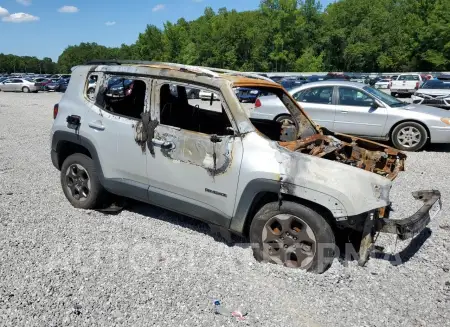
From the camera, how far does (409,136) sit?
9.20 metres

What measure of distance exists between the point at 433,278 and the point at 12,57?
7648 inches

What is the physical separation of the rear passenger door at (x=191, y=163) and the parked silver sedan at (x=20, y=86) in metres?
36.8

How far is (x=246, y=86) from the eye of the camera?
4188 millimetres

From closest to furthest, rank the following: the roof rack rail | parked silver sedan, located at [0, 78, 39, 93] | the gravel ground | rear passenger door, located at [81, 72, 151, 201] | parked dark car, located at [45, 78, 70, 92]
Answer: the gravel ground → the roof rack rail → rear passenger door, located at [81, 72, 151, 201] → parked silver sedan, located at [0, 78, 39, 93] → parked dark car, located at [45, 78, 70, 92]

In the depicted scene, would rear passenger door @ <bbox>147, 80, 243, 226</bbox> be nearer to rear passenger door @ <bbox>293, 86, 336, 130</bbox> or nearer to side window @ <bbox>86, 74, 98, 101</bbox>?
side window @ <bbox>86, 74, 98, 101</bbox>

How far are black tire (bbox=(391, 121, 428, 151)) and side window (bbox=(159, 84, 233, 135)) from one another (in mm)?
5817

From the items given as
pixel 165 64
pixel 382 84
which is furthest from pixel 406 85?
pixel 165 64

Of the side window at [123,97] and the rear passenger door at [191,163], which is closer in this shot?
the rear passenger door at [191,163]

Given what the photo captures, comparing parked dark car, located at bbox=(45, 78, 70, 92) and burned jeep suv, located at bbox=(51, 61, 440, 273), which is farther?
parked dark car, located at bbox=(45, 78, 70, 92)

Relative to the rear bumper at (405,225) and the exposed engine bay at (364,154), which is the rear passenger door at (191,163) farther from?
the rear bumper at (405,225)

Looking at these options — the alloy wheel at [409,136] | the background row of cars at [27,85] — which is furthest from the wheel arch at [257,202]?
the background row of cars at [27,85]

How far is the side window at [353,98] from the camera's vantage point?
943cm

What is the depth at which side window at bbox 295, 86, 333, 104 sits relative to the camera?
9.82 metres

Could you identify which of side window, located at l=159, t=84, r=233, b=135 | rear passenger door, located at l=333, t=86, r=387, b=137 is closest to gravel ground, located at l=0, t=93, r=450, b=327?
side window, located at l=159, t=84, r=233, b=135
